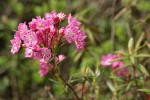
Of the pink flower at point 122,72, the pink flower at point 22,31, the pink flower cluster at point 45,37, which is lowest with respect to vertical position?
the pink flower at point 122,72

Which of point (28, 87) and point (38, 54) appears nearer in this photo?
point (38, 54)

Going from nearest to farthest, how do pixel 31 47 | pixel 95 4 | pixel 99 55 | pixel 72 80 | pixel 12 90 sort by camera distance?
pixel 31 47 → pixel 72 80 → pixel 99 55 → pixel 12 90 → pixel 95 4

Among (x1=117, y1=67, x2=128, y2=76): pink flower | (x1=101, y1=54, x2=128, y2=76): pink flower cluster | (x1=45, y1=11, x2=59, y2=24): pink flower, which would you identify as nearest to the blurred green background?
(x1=101, y1=54, x2=128, y2=76): pink flower cluster

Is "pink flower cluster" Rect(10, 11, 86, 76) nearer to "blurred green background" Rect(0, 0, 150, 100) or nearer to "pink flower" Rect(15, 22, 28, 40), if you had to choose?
"pink flower" Rect(15, 22, 28, 40)

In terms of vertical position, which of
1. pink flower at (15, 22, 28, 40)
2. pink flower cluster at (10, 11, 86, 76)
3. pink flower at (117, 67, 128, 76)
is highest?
pink flower at (15, 22, 28, 40)

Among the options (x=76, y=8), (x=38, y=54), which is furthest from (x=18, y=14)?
(x=38, y=54)

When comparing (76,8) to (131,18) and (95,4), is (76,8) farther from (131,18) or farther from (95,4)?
(131,18)

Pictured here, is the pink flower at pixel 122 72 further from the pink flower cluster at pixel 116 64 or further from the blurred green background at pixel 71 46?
the blurred green background at pixel 71 46

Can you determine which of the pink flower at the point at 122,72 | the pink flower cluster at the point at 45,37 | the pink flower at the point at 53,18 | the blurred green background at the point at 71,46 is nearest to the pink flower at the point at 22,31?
the pink flower cluster at the point at 45,37
